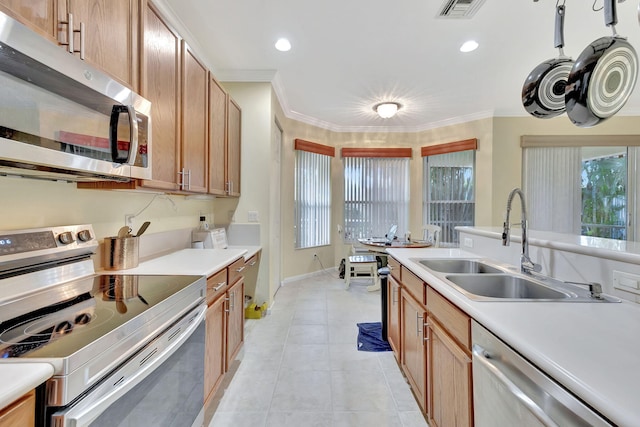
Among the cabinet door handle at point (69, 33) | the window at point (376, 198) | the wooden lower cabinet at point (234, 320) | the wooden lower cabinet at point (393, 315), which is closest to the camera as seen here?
the cabinet door handle at point (69, 33)

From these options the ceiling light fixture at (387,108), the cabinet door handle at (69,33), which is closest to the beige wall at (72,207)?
the cabinet door handle at (69,33)

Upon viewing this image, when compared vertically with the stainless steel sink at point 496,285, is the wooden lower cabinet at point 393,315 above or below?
below

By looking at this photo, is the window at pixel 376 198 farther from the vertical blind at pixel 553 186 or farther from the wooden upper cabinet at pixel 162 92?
the wooden upper cabinet at pixel 162 92

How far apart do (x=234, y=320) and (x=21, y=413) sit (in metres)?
1.45

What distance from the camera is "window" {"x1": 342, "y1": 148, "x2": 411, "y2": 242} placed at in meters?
5.29

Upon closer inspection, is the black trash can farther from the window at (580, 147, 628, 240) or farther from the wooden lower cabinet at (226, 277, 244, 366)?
the window at (580, 147, 628, 240)

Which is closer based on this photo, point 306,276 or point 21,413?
point 21,413

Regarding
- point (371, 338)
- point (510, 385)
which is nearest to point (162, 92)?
point (510, 385)

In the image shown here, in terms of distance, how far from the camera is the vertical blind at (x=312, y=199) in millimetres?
4648

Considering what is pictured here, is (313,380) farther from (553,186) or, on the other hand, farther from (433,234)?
(553,186)

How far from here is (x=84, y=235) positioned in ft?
4.54

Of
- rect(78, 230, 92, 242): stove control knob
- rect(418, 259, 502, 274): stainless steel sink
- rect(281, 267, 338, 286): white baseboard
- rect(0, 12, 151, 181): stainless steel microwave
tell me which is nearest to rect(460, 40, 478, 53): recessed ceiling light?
rect(418, 259, 502, 274): stainless steel sink

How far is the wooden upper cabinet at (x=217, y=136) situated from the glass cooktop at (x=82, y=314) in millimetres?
1150

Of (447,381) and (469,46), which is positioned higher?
(469,46)
